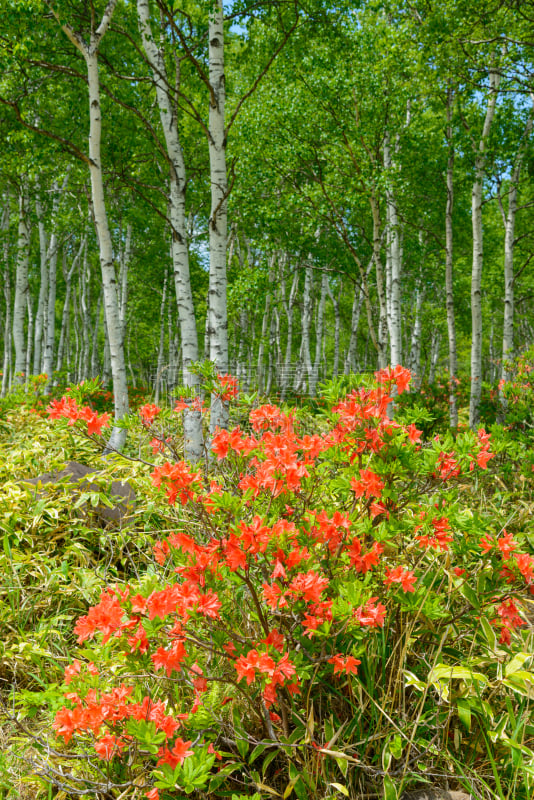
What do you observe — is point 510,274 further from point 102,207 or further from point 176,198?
point 102,207

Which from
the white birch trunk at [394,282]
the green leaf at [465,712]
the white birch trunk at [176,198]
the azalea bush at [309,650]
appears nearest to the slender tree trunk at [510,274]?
the white birch trunk at [394,282]

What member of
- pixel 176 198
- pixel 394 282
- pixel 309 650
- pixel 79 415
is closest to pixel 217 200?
pixel 176 198

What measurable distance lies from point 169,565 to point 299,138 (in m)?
9.18

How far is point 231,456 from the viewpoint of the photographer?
206cm

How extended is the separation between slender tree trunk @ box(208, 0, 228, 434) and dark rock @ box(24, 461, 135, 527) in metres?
1.70

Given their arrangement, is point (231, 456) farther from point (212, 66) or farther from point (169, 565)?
point (212, 66)

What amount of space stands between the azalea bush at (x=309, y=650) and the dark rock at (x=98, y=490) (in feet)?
5.16

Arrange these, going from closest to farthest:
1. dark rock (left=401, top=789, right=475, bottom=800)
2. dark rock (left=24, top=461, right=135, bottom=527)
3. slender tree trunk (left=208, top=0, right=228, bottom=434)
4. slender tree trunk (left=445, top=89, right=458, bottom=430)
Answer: dark rock (left=401, top=789, right=475, bottom=800) < dark rock (left=24, top=461, right=135, bottom=527) < slender tree trunk (left=208, top=0, right=228, bottom=434) < slender tree trunk (left=445, top=89, right=458, bottom=430)

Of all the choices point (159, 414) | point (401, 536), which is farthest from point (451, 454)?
point (159, 414)

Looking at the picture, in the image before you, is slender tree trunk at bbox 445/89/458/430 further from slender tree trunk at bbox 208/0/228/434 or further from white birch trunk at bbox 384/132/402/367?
slender tree trunk at bbox 208/0/228/434

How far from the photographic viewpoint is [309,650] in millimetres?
1812

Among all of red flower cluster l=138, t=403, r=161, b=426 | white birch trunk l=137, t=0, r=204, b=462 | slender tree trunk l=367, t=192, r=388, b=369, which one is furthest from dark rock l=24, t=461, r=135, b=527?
slender tree trunk l=367, t=192, r=388, b=369

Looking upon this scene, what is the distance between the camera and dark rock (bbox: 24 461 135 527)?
3.65 meters

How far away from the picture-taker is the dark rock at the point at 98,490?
365cm
